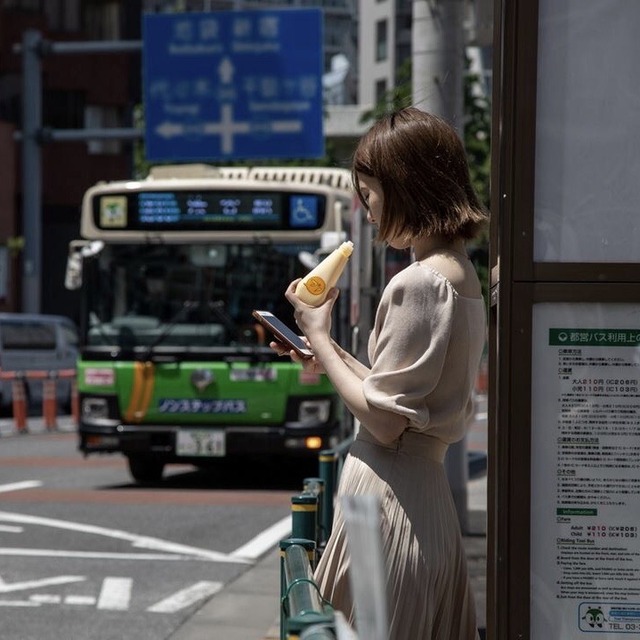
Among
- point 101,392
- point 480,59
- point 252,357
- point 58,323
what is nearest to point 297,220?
point 252,357

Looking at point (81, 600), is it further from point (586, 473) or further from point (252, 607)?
point (586, 473)

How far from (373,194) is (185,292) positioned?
10913 millimetres

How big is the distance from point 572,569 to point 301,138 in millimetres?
20604

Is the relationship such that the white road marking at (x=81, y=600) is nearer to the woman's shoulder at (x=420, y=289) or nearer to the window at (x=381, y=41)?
the woman's shoulder at (x=420, y=289)

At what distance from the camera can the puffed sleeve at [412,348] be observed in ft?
10.0

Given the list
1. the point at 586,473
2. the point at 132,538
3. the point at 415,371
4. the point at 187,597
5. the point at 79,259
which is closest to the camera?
the point at 415,371

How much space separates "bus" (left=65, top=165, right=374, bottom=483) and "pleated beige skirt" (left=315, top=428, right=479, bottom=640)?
10602 mm

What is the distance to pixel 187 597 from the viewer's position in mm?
8844

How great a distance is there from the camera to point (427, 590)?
10.1 ft

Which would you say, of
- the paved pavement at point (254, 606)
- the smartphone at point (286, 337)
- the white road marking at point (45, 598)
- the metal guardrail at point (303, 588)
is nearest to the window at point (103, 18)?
the paved pavement at point (254, 606)

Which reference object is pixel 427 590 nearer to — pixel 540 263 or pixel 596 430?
pixel 596 430

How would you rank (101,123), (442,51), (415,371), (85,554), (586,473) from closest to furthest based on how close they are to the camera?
1. (415,371)
2. (586,473)
3. (85,554)
4. (442,51)
5. (101,123)

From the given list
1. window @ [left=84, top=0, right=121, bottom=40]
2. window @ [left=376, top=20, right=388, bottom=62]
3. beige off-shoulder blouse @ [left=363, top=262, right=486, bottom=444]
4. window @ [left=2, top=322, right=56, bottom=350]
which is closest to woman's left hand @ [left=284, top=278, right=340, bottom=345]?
beige off-shoulder blouse @ [left=363, top=262, right=486, bottom=444]

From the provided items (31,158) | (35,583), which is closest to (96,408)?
(35,583)
